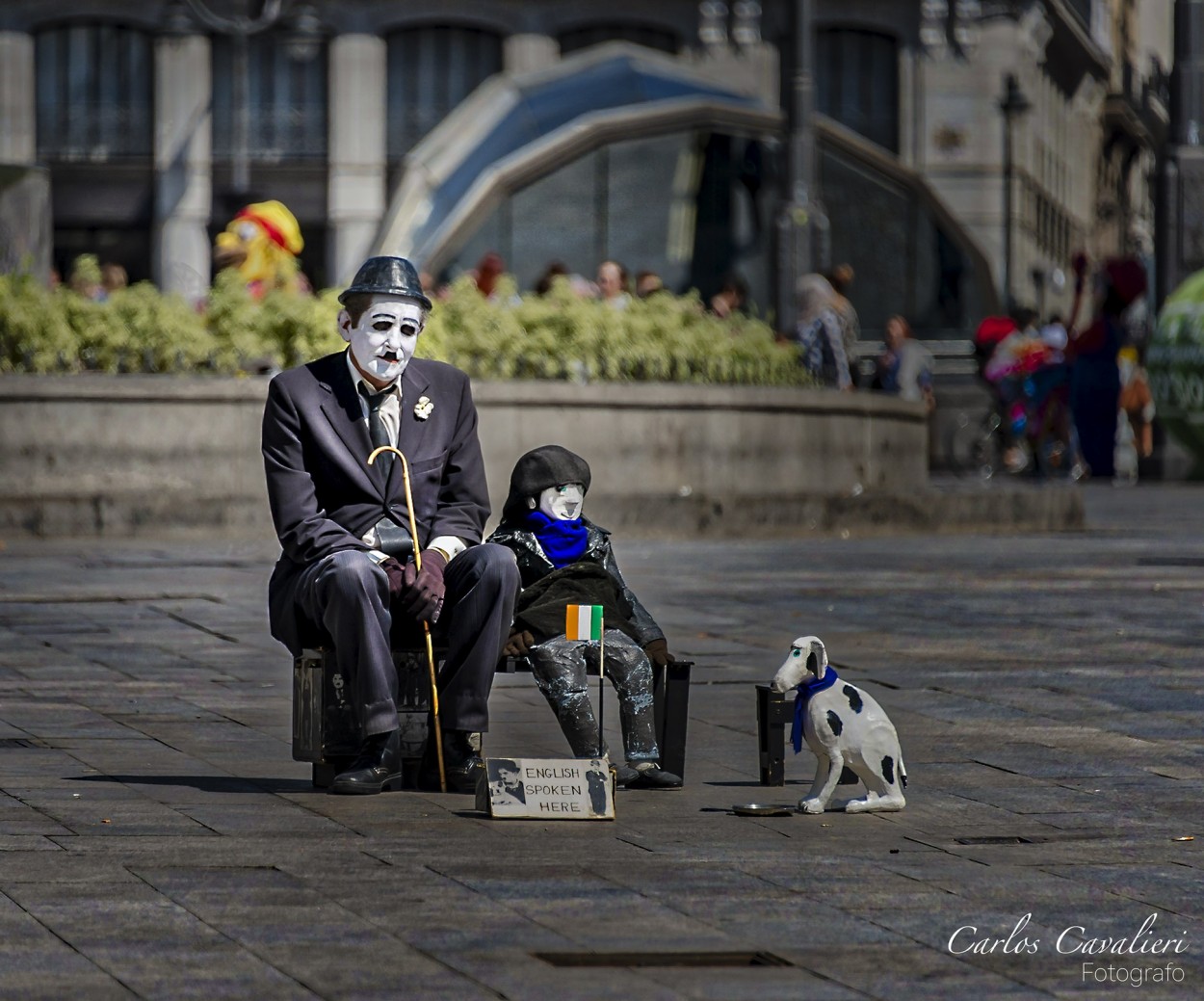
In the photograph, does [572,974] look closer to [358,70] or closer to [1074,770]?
[1074,770]

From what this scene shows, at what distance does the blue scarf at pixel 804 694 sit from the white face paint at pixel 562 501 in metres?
0.75

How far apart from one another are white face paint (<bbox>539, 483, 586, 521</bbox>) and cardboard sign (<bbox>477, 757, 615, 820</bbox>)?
774mm

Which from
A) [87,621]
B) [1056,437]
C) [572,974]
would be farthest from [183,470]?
[1056,437]

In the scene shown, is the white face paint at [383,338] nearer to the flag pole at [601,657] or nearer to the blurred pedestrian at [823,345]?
the flag pole at [601,657]

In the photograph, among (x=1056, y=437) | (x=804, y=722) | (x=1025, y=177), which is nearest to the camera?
(x=804, y=722)

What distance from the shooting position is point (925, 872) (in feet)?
18.2

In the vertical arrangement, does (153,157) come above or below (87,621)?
above

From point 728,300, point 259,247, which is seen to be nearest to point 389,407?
point 259,247

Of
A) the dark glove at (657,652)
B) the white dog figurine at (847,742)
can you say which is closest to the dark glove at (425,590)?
the dark glove at (657,652)

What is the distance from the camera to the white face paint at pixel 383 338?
6789mm

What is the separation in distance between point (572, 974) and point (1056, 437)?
24.6 meters

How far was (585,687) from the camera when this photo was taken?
22.0 feet

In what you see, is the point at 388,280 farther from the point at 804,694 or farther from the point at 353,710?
the point at 804,694

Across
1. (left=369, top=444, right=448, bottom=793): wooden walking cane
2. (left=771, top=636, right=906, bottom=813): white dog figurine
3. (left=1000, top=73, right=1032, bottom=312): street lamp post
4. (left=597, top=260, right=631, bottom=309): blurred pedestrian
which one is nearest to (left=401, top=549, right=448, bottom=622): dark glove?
(left=369, top=444, right=448, bottom=793): wooden walking cane
